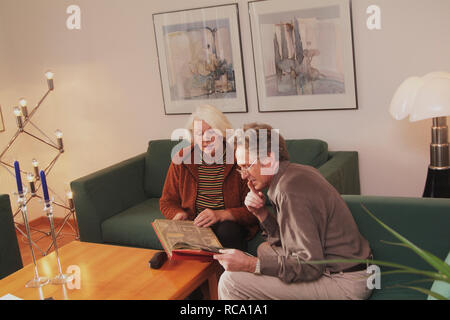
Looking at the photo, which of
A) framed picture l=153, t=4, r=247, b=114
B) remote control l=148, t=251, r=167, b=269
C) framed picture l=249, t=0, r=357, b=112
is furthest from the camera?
framed picture l=153, t=4, r=247, b=114

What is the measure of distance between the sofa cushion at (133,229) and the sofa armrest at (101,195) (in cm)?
7

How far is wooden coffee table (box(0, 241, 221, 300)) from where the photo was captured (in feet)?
6.66

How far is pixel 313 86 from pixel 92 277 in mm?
1933

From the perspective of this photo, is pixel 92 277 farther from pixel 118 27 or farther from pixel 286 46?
pixel 118 27

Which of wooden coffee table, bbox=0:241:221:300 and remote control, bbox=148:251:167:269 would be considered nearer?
wooden coffee table, bbox=0:241:221:300

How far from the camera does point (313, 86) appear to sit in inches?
130

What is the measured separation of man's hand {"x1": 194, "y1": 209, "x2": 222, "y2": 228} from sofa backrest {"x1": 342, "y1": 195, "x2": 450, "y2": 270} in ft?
2.24

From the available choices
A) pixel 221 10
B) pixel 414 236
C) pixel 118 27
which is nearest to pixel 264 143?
pixel 414 236

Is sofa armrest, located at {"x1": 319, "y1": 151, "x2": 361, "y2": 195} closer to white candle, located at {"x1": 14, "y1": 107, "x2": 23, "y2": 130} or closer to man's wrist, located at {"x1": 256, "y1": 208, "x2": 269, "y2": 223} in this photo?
man's wrist, located at {"x1": 256, "y1": 208, "x2": 269, "y2": 223}

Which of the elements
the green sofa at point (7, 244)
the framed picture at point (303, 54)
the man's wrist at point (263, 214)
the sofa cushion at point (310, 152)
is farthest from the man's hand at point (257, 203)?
the green sofa at point (7, 244)

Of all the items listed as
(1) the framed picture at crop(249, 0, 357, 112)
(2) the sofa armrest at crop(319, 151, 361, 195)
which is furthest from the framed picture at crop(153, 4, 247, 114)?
(2) the sofa armrest at crop(319, 151, 361, 195)

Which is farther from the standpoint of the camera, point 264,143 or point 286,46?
point 286,46

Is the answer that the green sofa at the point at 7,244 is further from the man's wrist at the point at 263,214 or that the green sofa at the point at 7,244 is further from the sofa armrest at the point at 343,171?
the sofa armrest at the point at 343,171
